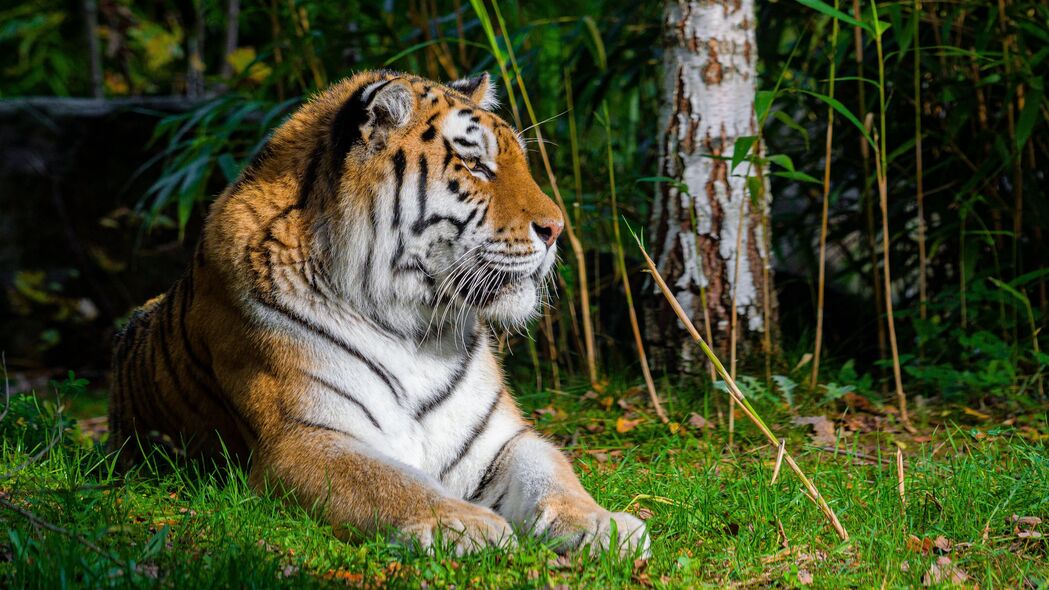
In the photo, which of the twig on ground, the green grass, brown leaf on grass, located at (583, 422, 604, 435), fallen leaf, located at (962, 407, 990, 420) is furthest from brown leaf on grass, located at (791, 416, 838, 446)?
brown leaf on grass, located at (583, 422, 604, 435)

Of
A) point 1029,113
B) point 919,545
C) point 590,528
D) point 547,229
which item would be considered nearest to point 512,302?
point 547,229

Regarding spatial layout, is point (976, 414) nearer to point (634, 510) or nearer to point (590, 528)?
point (634, 510)

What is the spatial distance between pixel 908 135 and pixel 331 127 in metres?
2.90

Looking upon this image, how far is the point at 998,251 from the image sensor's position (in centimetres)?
467

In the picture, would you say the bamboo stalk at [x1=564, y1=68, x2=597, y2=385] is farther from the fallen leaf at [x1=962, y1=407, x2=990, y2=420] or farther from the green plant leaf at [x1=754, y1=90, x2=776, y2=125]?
the fallen leaf at [x1=962, y1=407, x2=990, y2=420]

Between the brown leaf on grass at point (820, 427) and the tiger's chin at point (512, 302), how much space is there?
126 cm

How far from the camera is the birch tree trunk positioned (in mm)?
4059

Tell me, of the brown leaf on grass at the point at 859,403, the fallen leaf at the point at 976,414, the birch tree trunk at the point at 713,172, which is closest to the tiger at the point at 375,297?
the birch tree trunk at the point at 713,172

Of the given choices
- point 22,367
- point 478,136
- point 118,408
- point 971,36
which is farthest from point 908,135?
point 22,367

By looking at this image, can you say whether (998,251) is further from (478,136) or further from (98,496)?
(98,496)

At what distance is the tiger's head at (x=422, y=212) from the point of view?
9.77 feet

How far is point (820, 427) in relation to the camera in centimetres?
383

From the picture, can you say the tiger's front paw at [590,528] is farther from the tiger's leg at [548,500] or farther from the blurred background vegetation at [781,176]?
the blurred background vegetation at [781,176]

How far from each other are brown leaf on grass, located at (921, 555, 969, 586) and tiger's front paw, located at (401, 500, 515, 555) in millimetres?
975
